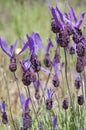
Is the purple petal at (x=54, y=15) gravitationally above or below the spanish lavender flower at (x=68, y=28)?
above

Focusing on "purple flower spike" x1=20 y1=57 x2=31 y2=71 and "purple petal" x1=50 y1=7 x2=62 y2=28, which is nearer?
"purple petal" x1=50 y1=7 x2=62 y2=28

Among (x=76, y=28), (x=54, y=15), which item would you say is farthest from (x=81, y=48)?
(x=54, y=15)

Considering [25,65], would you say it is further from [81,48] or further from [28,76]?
[81,48]

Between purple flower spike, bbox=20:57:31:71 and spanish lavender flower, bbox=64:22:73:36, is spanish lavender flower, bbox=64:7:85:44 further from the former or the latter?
purple flower spike, bbox=20:57:31:71

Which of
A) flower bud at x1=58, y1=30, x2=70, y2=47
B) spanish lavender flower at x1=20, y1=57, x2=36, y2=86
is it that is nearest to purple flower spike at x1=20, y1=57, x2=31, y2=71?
spanish lavender flower at x1=20, y1=57, x2=36, y2=86

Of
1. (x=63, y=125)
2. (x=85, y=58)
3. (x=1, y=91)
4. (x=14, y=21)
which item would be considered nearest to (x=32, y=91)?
(x=1, y=91)

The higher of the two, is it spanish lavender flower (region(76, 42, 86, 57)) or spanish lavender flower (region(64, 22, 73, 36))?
spanish lavender flower (region(64, 22, 73, 36))

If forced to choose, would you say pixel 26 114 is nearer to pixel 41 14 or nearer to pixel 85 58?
pixel 85 58

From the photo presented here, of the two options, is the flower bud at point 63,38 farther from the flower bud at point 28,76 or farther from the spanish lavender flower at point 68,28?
the flower bud at point 28,76

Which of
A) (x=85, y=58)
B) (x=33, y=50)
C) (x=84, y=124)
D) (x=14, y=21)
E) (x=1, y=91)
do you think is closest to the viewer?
(x=33, y=50)

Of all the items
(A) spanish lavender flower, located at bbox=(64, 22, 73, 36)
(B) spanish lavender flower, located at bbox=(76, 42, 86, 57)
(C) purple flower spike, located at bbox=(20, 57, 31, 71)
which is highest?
(A) spanish lavender flower, located at bbox=(64, 22, 73, 36)

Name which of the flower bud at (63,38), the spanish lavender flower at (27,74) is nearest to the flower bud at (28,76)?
the spanish lavender flower at (27,74)
